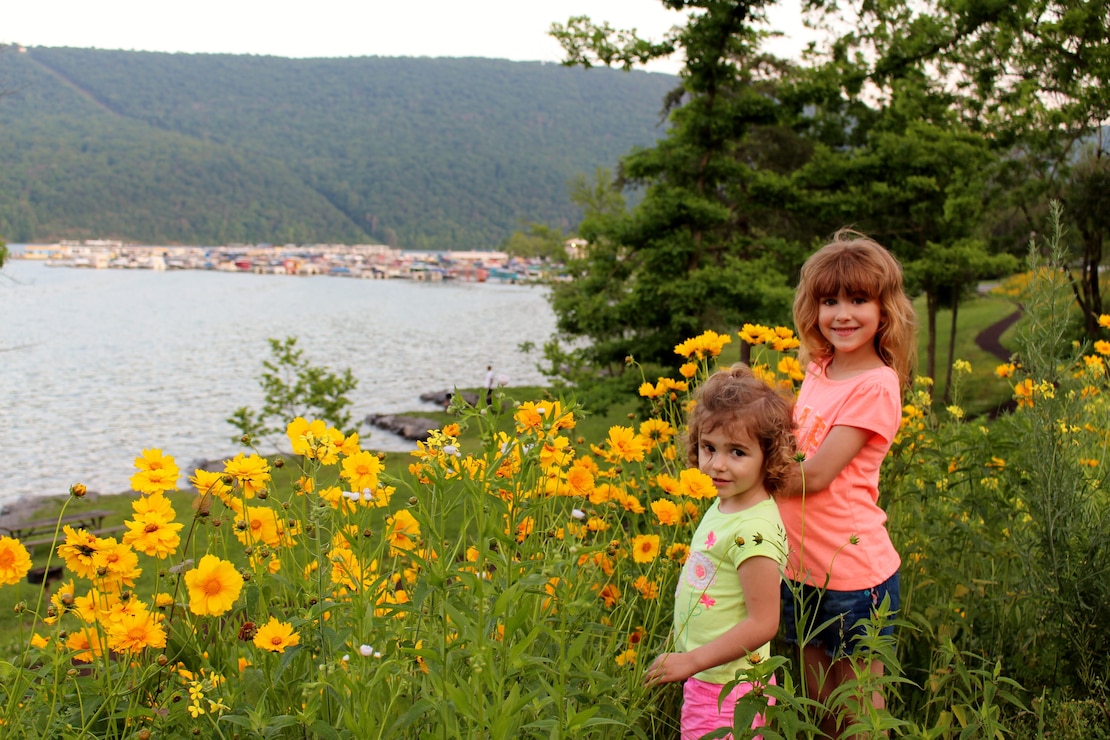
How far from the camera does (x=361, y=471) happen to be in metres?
1.52

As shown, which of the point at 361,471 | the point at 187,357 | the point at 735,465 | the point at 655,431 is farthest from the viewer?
the point at 187,357

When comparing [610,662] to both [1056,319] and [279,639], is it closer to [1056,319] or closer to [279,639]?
[279,639]

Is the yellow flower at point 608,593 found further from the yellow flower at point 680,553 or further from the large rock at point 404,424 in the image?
the large rock at point 404,424

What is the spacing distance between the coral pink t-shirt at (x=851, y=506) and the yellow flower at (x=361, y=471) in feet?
3.17

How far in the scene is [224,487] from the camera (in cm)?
157

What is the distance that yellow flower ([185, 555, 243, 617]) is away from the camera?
1346mm

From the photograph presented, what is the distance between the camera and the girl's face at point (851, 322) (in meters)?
2.05

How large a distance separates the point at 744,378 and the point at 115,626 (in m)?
1.31

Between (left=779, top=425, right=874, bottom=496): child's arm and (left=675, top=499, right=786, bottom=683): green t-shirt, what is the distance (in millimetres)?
179

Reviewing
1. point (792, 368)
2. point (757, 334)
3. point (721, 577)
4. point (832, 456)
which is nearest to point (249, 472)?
point (721, 577)

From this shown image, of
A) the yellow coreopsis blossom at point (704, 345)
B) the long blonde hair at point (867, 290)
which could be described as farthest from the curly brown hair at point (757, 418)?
the yellow coreopsis blossom at point (704, 345)

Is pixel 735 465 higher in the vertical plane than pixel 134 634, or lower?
higher

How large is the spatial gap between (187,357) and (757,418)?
46237 millimetres

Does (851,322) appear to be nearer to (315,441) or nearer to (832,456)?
(832,456)
